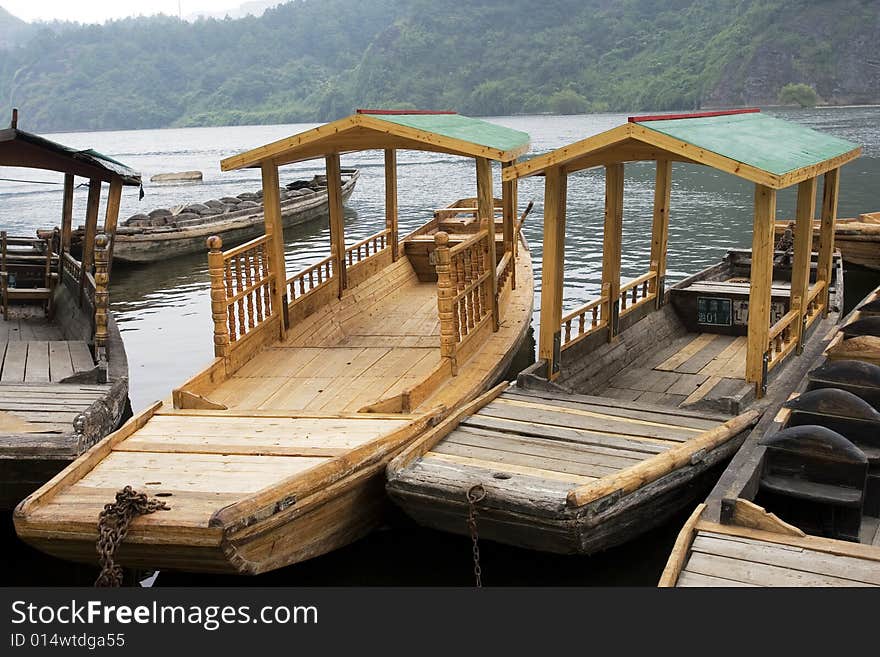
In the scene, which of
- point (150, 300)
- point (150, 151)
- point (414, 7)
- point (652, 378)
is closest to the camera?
point (652, 378)

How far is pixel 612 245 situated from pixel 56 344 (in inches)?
218

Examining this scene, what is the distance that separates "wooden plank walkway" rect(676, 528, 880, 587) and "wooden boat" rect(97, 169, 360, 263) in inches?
576

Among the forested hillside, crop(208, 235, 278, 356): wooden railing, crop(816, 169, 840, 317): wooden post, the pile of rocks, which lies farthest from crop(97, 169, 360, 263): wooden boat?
the forested hillside

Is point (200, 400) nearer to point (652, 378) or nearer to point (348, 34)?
point (652, 378)

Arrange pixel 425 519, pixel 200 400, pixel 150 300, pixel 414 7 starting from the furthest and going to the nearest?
pixel 414 7, pixel 150 300, pixel 200 400, pixel 425 519

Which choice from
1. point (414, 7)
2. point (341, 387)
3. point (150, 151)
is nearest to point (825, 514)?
point (341, 387)

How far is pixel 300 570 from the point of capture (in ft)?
21.7

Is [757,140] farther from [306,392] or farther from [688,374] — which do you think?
[306,392]

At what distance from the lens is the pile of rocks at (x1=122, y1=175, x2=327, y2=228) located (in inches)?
840

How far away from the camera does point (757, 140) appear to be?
25.3ft

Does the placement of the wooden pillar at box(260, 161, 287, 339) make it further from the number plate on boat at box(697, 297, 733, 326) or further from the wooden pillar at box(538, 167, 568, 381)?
the number plate on boat at box(697, 297, 733, 326)

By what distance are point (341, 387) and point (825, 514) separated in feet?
12.9

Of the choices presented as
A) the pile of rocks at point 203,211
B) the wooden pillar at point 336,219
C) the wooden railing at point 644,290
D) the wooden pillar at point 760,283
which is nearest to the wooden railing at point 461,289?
the wooden railing at point 644,290

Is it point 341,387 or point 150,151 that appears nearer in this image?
point 341,387
